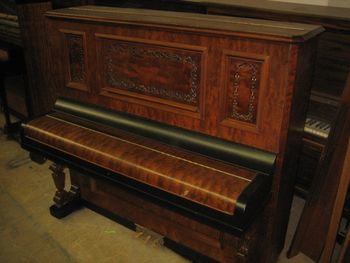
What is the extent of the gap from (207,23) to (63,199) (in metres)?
1.64

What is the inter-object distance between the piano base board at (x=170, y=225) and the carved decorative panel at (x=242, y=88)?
21.0 inches

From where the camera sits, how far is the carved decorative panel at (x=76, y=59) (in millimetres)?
2094

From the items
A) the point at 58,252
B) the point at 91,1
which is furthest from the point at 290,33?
the point at 91,1

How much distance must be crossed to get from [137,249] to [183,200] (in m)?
0.90

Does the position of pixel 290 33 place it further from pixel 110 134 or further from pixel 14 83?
pixel 14 83

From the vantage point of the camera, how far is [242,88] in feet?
5.23

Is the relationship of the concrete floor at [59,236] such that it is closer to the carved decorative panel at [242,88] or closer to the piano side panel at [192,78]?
the piano side panel at [192,78]

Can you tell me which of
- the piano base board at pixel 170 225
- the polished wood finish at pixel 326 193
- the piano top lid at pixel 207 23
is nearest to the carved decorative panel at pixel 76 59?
the piano top lid at pixel 207 23

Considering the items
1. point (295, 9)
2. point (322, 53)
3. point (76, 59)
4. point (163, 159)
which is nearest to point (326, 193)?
point (322, 53)

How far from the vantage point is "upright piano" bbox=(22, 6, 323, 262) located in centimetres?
150

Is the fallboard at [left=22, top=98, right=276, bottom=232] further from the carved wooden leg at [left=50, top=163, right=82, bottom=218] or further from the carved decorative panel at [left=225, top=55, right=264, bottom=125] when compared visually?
the carved wooden leg at [left=50, top=163, right=82, bottom=218]

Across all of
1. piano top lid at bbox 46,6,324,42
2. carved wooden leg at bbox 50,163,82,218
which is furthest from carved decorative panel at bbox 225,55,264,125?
carved wooden leg at bbox 50,163,82,218

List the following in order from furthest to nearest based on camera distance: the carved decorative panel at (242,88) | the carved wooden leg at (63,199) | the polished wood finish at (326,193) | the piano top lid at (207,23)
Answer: the carved wooden leg at (63,199) → the polished wood finish at (326,193) → the carved decorative panel at (242,88) → the piano top lid at (207,23)

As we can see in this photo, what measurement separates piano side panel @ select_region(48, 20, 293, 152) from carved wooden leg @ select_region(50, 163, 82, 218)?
704 millimetres
